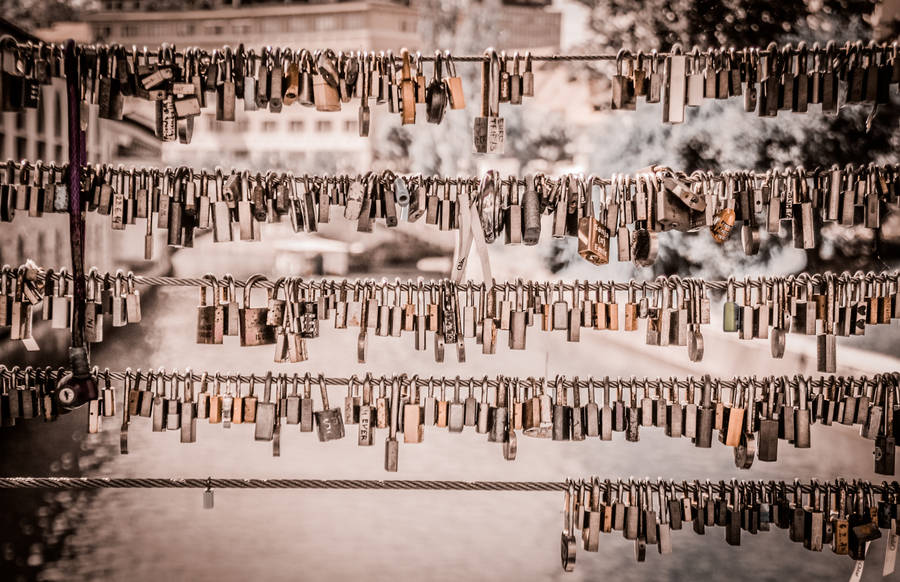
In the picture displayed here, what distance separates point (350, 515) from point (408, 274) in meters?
1.79

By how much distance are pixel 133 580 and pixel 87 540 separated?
0.36 m

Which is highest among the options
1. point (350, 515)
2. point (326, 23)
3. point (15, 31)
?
point (326, 23)

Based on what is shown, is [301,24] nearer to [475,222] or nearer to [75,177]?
[75,177]

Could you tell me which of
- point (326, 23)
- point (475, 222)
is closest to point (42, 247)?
point (326, 23)

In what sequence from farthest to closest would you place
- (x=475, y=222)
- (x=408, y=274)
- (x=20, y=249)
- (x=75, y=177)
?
(x=408, y=274) < (x=20, y=249) < (x=475, y=222) < (x=75, y=177)

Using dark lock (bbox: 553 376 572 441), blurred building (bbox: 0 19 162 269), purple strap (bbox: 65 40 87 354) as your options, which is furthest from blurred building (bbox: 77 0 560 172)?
dark lock (bbox: 553 376 572 441)

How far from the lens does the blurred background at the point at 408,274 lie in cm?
391

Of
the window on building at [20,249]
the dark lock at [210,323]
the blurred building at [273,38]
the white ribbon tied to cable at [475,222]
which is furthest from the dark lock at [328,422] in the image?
the window on building at [20,249]

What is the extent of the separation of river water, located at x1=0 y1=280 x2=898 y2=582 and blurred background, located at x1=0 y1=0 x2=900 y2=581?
0.04 feet

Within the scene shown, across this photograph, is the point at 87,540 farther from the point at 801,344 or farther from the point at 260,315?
the point at 801,344

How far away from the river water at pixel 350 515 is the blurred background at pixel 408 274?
0.04 feet

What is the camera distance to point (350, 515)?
405 centimetres

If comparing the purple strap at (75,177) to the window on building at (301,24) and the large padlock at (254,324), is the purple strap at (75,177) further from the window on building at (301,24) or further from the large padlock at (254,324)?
the window on building at (301,24)

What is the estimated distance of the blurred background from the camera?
391 cm
